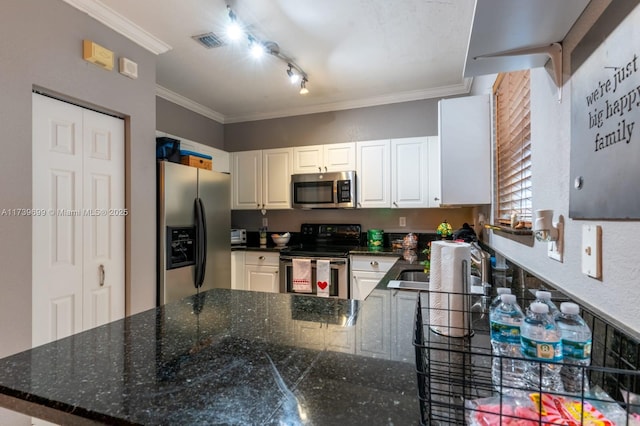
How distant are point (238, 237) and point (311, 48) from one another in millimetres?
2236

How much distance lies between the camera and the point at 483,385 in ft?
2.01

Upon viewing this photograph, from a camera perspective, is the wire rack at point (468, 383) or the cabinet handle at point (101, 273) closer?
the wire rack at point (468, 383)

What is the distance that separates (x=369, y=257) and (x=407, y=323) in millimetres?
1997

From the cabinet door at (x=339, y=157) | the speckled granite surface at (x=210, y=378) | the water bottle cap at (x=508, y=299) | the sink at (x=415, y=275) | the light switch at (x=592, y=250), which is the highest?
the cabinet door at (x=339, y=157)

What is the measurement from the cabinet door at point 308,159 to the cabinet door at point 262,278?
1178 mm

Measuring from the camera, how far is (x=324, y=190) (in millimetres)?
3412

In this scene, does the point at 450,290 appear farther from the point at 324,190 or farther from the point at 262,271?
the point at 262,271

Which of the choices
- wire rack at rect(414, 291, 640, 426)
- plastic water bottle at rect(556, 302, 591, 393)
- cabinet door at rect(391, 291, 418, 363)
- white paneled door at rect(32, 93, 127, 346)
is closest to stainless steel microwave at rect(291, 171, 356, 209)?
white paneled door at rect(32, 93, 127, 346)

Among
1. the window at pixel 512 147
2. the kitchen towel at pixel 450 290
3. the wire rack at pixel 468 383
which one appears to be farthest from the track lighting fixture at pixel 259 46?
the wire rack at pixel 468 383

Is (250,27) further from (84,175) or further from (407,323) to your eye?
(407,323)

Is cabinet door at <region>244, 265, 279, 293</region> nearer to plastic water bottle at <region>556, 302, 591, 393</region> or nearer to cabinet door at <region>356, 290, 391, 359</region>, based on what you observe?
cabinet door at <region>356, 290, 391, 359</region>

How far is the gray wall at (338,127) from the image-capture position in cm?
334

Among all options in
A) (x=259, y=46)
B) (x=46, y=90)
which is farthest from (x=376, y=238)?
(x=46, y=90)

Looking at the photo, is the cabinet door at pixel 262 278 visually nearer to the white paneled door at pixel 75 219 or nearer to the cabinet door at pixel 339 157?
the cabinet door at pixel 339 157
